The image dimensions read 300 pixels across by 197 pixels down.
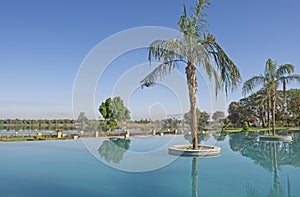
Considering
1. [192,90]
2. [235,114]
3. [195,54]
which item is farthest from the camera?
[235,114]

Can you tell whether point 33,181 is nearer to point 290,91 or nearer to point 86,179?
point 86,179

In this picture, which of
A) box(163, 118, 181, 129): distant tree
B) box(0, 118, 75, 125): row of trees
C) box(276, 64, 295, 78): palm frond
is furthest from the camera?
box(0, 118, 75, 125): row of trees

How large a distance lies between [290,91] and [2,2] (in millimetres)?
33265

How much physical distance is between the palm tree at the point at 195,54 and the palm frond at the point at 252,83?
7.99 m

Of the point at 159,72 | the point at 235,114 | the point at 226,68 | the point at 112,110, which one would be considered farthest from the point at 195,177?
the point at 235,114

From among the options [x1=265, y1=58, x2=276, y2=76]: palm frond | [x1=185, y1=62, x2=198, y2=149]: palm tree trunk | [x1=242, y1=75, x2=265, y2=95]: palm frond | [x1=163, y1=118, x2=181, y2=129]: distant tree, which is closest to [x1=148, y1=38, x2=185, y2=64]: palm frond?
[x1=185, y1=62, x2=198, y2=149]: palm tree trunk

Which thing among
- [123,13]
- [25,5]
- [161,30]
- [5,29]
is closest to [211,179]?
[161,30]

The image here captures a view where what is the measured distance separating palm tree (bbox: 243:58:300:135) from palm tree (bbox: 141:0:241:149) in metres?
8.03

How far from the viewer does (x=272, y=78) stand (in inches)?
637

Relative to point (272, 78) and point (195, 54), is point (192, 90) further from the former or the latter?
point (272, 78)

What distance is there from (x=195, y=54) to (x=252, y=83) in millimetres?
8707

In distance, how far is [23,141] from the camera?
16500 millimetres

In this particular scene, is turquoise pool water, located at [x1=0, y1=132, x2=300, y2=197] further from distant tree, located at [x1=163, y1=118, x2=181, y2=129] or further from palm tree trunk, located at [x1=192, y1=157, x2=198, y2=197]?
distant tree, located at [x1=163, y1=118, x2=181, y2=129]

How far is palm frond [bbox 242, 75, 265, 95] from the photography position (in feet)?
54.1
